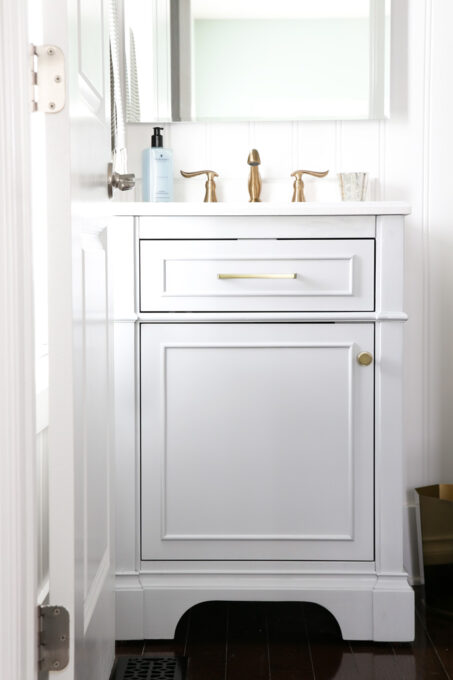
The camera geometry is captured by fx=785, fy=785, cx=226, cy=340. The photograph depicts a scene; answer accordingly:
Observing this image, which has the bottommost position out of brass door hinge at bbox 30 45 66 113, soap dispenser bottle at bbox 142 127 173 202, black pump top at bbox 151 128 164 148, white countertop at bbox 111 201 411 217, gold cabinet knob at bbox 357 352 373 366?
gold cabinet knob at bbox 357 352 373 366

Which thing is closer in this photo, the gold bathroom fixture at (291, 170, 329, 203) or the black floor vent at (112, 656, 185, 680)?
the black floor vent at (112, 656, 185, 680)

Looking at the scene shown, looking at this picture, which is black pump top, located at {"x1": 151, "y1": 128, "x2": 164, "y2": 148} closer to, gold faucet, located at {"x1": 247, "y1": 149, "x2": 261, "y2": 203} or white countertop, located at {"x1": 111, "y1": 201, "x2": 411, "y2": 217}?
gold faucet, located at {"x1": 247, "y1": 149, "x2": 261, "y2": 203}

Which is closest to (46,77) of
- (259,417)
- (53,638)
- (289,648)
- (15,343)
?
(15,343)

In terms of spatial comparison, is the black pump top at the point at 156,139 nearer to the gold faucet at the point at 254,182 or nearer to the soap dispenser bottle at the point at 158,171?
the soap dispenser bottle at the point at 158,171

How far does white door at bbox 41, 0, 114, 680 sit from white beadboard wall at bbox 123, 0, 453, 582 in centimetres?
76

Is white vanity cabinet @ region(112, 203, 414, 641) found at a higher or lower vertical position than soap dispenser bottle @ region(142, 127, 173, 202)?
lower

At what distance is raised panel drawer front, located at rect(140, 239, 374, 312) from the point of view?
1.73 m

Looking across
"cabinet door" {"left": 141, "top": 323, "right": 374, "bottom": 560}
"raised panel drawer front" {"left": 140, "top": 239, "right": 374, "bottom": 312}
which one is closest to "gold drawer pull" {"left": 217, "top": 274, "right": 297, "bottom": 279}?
"raised panel drawer front" {"left": 140, "top": 239, "right": 374, "bottom": 312}

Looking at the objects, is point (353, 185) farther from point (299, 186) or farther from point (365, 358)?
point (365, 358)

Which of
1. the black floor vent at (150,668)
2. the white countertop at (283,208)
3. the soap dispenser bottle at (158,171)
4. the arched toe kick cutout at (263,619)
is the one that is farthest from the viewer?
the soap dispenser bottle at (158,171)

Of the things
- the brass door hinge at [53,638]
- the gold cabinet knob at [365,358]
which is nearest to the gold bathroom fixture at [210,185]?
the gold cabinet knob at [365,358]

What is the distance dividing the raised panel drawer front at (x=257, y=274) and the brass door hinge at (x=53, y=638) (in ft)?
2.69

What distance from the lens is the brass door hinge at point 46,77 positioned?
104 centimetres

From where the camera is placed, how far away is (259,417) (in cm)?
175
